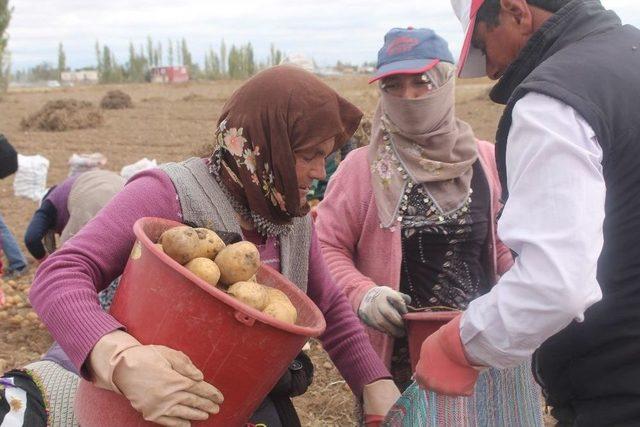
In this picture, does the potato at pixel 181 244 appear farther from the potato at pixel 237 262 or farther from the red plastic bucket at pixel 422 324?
the red plastic bucket at pixel 422 324

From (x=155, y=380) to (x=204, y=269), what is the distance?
23 cm

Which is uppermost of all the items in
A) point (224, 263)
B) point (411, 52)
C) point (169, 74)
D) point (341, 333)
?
point (411, 52)

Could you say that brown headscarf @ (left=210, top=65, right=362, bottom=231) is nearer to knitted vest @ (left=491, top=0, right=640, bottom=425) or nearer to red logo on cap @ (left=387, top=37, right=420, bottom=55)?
knitted vest @ (left=491, top=0, right=640, bottom=425)

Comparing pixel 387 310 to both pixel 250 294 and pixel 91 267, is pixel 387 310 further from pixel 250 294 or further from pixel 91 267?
pixel 91 267

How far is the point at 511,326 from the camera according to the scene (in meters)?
1.36

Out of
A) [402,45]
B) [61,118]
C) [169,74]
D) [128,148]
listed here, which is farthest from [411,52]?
[169,74]

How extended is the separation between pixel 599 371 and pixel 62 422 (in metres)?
1.22

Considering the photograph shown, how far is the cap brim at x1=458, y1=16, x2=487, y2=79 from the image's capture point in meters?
1.63

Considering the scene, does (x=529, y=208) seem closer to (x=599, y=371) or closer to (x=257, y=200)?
(x=599, y=371)

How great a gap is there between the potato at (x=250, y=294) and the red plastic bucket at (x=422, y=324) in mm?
666

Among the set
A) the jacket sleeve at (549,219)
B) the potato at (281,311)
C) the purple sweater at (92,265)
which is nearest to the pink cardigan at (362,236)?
the purple sweater at (92,265)

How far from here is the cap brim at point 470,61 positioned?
163 cm

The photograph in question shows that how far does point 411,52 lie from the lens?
2441 millimetres

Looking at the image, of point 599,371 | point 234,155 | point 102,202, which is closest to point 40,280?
point 234,155
